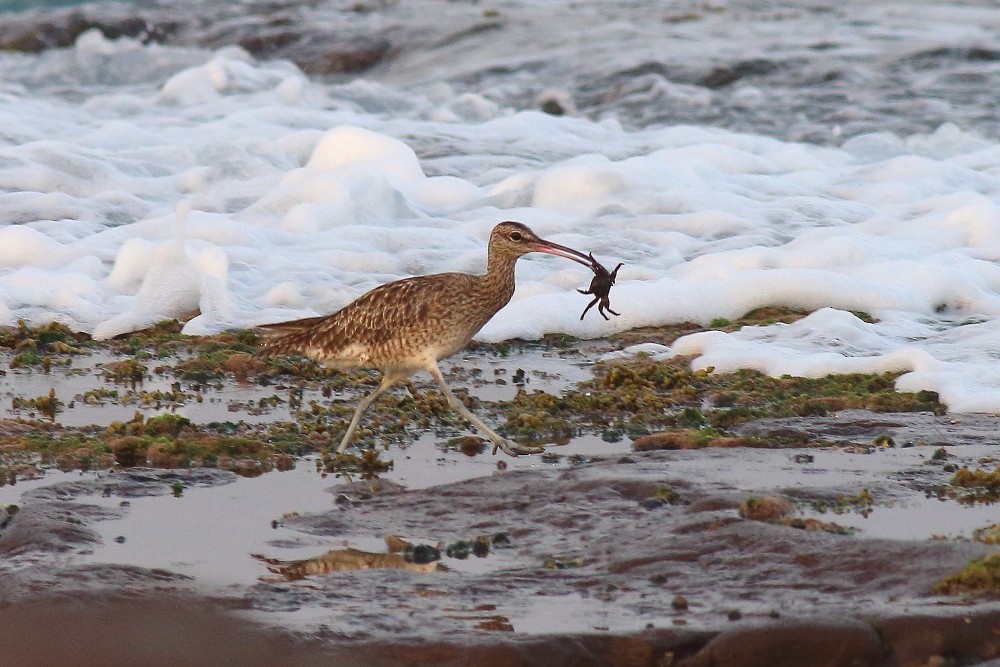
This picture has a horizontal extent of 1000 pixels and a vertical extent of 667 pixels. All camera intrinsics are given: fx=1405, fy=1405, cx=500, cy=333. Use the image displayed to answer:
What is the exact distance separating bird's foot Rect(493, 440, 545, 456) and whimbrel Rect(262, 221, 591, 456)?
0.26ft

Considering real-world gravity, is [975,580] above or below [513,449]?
below

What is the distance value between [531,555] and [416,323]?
85.0 inches

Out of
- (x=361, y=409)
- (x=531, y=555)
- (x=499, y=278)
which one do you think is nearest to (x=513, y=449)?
(x=361, y=409)

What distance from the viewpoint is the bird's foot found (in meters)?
6.75

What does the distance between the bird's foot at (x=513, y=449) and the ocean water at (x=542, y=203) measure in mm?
2076

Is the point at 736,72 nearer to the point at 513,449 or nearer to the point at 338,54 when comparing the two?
the point at 338,54

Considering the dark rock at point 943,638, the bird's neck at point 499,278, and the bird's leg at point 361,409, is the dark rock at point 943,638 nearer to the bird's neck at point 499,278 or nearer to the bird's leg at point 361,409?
the bird's leg at point 361,409

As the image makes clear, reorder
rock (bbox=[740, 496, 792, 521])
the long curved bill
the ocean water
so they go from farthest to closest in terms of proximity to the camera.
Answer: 1. the ocean water
2. the long curved bill
3. rock (bbox=[740, 496, 792, 521])

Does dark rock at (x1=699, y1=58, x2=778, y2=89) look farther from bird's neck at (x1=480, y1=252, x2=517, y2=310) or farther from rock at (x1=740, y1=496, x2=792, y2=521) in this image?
rock at (x1=740, y1=496, x2=792, y2=521)

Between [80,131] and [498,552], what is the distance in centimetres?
1228

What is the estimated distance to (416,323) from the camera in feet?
23.4

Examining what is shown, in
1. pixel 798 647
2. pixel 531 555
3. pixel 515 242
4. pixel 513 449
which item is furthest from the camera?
pixel 515 242

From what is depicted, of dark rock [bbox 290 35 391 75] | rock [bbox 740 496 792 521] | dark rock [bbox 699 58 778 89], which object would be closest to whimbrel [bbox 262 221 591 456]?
rock [bbox 740 496 792 521]

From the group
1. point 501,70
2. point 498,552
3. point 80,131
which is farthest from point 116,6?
point 498,552
